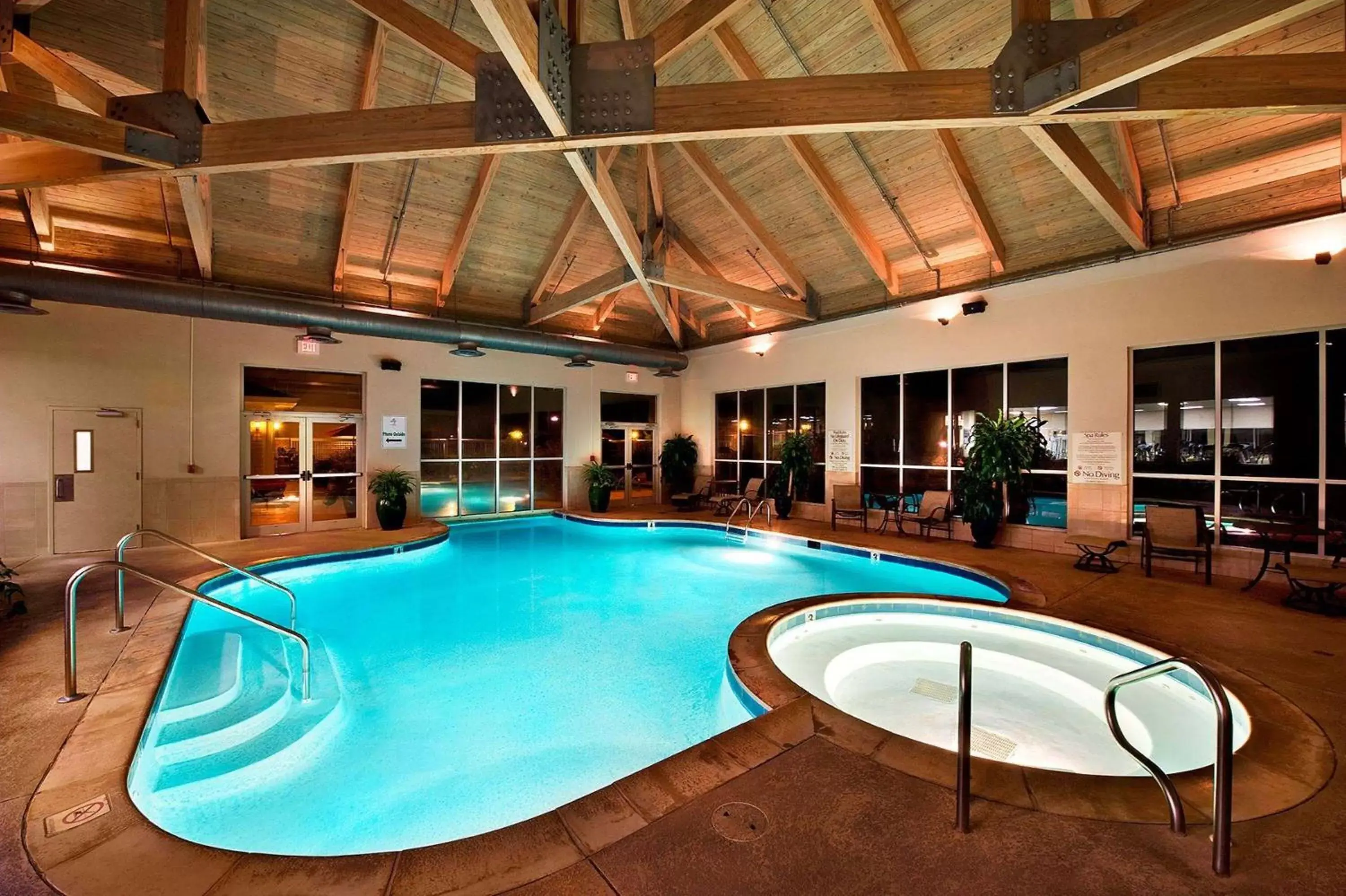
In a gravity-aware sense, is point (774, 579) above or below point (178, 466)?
below

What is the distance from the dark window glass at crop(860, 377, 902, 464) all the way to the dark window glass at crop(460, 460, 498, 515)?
7.23 m

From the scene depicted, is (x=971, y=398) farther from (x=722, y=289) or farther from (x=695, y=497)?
(x=695, y=497)

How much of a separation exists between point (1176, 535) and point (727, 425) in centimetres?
775

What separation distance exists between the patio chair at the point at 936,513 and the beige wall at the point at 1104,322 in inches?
32.4

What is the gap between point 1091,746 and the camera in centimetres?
321

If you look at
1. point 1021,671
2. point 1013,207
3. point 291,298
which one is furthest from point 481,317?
point 1021,671

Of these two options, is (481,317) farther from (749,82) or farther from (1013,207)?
(1013,207)

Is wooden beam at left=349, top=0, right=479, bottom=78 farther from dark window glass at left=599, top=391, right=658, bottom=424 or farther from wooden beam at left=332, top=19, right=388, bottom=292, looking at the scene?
dark window glass at left=599, top=391, right=658, bottom=424

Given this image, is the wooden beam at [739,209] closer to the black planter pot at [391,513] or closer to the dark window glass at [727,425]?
the dark window glass at [727,425]

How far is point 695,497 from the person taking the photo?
11547 mm

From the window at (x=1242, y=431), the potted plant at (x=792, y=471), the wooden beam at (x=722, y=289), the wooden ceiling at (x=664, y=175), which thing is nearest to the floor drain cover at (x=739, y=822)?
the wooden ceiling at (x=664, y=175)

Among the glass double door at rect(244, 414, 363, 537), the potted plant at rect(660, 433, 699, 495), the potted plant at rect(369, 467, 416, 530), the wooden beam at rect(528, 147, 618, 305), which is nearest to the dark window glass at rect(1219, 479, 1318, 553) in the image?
the potted plant at rect(660, 433, 699, 495)

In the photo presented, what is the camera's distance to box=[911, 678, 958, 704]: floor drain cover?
12.5ft

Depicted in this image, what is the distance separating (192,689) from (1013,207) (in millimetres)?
9852
